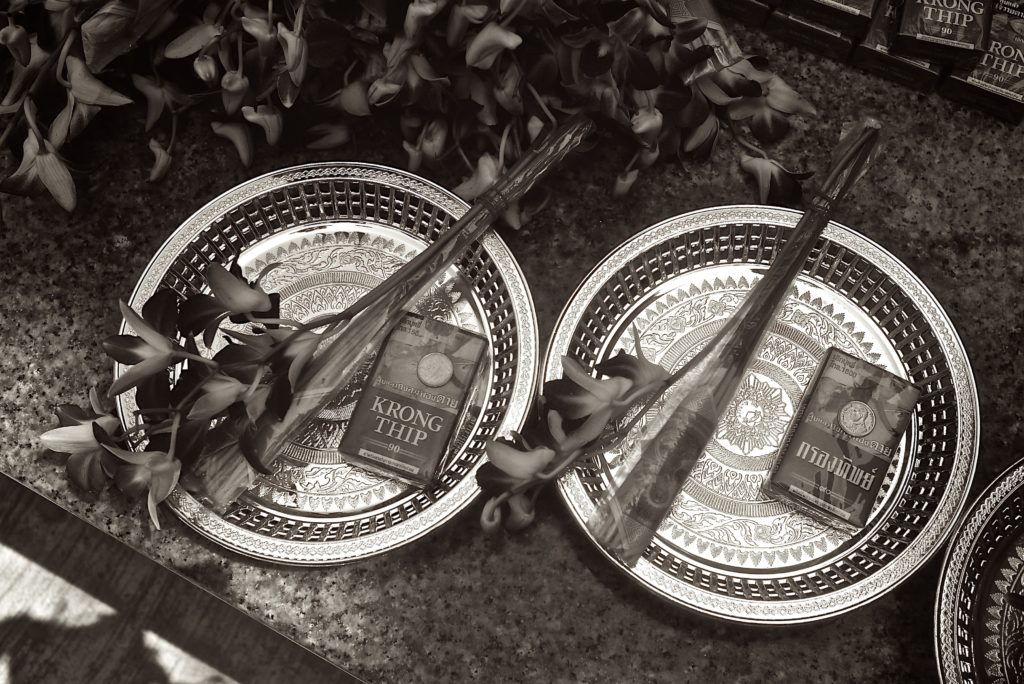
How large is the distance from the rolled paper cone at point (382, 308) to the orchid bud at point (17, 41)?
25cm

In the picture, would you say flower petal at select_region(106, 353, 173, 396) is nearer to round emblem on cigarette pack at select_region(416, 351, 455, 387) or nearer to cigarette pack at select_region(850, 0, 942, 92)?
round emblem on cigarette pack at select_region(416, 351, 455, 387)

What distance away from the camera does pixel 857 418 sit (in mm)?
523

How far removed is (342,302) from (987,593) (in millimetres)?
476

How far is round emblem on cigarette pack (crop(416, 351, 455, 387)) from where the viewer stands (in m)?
0.53

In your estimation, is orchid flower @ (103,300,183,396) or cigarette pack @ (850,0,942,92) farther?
cigarette pack @ (850,0,942,92)

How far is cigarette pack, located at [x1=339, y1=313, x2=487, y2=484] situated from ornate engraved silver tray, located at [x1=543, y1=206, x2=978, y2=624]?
7cm

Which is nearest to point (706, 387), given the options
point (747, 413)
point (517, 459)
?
point (747, 413)

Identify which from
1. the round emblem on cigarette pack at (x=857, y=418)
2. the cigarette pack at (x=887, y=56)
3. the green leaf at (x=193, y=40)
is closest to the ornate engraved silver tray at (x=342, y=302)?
the green leaf at (x=193, y=40)

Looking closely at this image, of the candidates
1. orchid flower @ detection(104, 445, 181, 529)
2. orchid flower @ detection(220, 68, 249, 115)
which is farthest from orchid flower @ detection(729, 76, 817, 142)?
orchid flower @ detection(104, 445, 181, 529)

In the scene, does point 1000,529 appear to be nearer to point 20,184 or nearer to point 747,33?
point 747,33

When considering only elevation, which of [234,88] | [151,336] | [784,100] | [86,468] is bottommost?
[86,468]

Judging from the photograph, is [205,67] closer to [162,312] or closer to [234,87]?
[234,87]

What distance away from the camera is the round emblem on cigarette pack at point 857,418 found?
52cm

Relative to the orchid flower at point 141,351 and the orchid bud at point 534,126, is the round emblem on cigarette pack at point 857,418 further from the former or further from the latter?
the orchid flower at point 141,351
